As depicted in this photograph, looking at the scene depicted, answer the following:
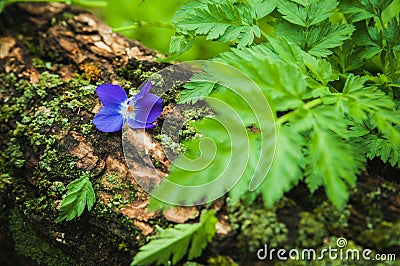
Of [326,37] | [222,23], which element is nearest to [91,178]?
[222,23]

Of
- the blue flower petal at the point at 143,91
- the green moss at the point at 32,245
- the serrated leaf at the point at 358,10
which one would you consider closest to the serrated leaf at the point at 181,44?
the blue flower petal at the point at 143,91

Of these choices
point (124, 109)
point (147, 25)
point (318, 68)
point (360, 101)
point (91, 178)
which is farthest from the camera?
point (147, 25)

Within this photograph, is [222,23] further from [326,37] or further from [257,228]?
[257,228]

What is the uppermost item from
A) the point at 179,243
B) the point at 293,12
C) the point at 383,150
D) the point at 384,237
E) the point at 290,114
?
the point at 293,12

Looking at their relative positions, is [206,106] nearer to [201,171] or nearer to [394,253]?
[201,171]

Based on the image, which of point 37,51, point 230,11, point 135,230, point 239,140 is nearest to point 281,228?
point 239,140

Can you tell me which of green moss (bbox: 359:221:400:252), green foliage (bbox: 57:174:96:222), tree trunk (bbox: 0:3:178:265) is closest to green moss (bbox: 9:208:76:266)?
tree trunk (bbox: 0:3:178:265)

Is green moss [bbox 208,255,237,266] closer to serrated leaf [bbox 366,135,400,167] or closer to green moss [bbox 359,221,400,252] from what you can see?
green moss [bbox 359,221,400,252]
